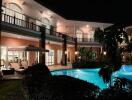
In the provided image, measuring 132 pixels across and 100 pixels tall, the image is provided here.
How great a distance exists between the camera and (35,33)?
78.2 ft

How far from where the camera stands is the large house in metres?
21.2

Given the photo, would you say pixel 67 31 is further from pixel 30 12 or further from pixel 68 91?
pixel 68 91

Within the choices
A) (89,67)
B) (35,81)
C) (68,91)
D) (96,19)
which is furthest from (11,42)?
(96,19)

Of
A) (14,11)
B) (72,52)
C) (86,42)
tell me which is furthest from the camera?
(72,52)

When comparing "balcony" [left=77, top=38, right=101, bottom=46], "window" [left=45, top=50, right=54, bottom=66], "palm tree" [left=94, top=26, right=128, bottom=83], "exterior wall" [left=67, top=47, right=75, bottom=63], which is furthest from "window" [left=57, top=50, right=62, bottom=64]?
"palm tree" [left=94, top=26, right=128, bottom=83]

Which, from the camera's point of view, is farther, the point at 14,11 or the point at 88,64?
the point at 88,64

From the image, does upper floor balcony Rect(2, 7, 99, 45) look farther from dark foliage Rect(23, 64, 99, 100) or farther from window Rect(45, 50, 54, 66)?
dark foliage Rect(23, 64, 99, 100)

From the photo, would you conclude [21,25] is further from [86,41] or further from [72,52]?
[86,41]

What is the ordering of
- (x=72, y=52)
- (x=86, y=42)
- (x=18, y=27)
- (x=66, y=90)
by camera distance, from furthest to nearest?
(x=72, y=52) → (x=86, y=42) → (x=18, y=27) → (x=66, y=90)

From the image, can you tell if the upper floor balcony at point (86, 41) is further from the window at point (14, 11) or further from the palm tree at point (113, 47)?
the palm tree at point (113, 47)

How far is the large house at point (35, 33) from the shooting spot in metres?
21.2

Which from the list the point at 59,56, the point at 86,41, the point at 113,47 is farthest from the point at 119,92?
the point at 86,41

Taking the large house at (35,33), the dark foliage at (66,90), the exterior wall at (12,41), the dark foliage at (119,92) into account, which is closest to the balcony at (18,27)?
the large house at (35,33)

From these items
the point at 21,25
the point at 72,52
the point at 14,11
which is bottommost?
the point at 72,52
